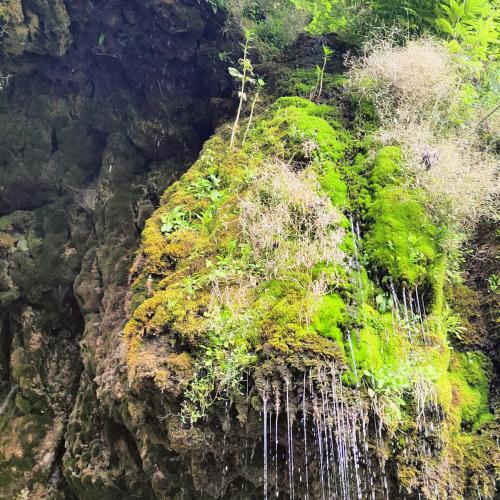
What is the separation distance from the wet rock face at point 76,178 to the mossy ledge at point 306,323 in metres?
2.41

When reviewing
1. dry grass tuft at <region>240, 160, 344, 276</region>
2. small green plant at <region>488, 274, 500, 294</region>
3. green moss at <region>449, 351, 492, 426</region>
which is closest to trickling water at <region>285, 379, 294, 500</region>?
dry grass tuft at <region>240, 160, 344, 276</region>

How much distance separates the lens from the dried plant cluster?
17.0 feet

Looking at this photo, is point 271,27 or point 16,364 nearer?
point 16,364

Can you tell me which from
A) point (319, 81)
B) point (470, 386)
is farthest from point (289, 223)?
point (319, 81)

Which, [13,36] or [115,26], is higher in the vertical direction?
[115,26]

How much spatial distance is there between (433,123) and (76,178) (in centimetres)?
647

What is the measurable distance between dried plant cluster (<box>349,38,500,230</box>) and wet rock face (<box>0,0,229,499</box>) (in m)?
2.75

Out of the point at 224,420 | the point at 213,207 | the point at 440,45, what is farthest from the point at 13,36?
the point at 224,420

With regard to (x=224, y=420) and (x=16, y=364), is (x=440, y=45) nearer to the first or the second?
(x=224, y=420)

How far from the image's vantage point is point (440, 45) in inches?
249

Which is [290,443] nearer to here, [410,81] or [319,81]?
[410,81]

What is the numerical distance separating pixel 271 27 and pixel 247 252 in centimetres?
557

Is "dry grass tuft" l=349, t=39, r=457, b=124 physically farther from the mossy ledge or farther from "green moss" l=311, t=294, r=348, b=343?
"green moss" l=311, t=294, r=348, b=343

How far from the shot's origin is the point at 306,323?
3.78 metres
